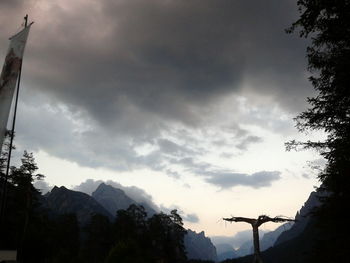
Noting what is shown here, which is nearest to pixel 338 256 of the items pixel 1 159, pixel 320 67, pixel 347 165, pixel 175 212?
pixel 347 165

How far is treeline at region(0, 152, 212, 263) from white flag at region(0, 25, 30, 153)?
34694mm

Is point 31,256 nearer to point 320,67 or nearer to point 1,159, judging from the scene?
point 1,159

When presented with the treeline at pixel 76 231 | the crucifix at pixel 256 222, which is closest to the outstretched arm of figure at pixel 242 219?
the crucifix at pixel 256 222

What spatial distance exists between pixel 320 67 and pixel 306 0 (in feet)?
9.50

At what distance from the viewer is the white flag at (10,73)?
47.7 feet

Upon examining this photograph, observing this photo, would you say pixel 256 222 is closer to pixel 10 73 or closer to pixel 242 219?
pixel 242 219

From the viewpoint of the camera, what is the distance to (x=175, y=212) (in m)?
81.7

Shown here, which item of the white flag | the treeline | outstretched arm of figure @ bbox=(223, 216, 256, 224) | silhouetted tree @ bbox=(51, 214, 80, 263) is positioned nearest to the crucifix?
outstretched arm of figure @ bbox=(223, 216, 256, 224)

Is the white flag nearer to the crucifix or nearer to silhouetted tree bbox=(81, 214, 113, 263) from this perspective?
the crucifix

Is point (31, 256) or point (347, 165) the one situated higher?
point (347, 165)

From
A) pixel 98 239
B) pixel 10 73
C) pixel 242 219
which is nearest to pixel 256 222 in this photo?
pixel 242 219

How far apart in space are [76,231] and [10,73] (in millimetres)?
77337

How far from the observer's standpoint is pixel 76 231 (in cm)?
8669

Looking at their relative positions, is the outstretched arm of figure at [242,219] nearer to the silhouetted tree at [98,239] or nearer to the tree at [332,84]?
the tree at [332,84]
